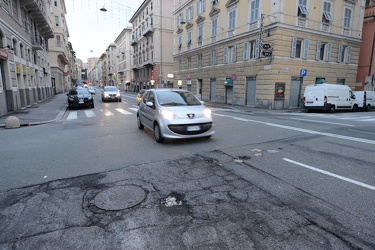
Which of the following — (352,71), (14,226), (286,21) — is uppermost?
(286,21)

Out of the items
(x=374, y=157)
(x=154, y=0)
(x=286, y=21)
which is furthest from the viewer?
(x=154, y=0)

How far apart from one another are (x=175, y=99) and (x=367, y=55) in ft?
93.2

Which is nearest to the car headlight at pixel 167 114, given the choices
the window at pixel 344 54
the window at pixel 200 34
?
the window at pixel 344 54

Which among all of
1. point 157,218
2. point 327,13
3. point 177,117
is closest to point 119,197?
point 157,218

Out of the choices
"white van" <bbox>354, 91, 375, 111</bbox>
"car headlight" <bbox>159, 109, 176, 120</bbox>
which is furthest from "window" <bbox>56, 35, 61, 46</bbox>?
"white van" <bbox>354, 91, 375, 111</bbox>

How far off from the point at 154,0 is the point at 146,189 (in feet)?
158

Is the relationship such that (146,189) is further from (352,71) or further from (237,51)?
(352,71)

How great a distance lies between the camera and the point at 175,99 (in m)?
7.69

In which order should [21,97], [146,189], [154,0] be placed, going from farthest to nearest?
[154,0], [21,97], [146,189]

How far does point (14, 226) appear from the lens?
114 inches

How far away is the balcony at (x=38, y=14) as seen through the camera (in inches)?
778

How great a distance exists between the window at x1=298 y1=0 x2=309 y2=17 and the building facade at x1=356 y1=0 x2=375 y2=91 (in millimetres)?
11036

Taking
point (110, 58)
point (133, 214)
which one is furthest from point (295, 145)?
point (110, 58)

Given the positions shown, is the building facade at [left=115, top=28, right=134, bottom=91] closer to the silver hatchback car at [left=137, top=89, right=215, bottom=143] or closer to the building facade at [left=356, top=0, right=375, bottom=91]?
the building facade at [left=356, top=0, right=375, bottom=91]
